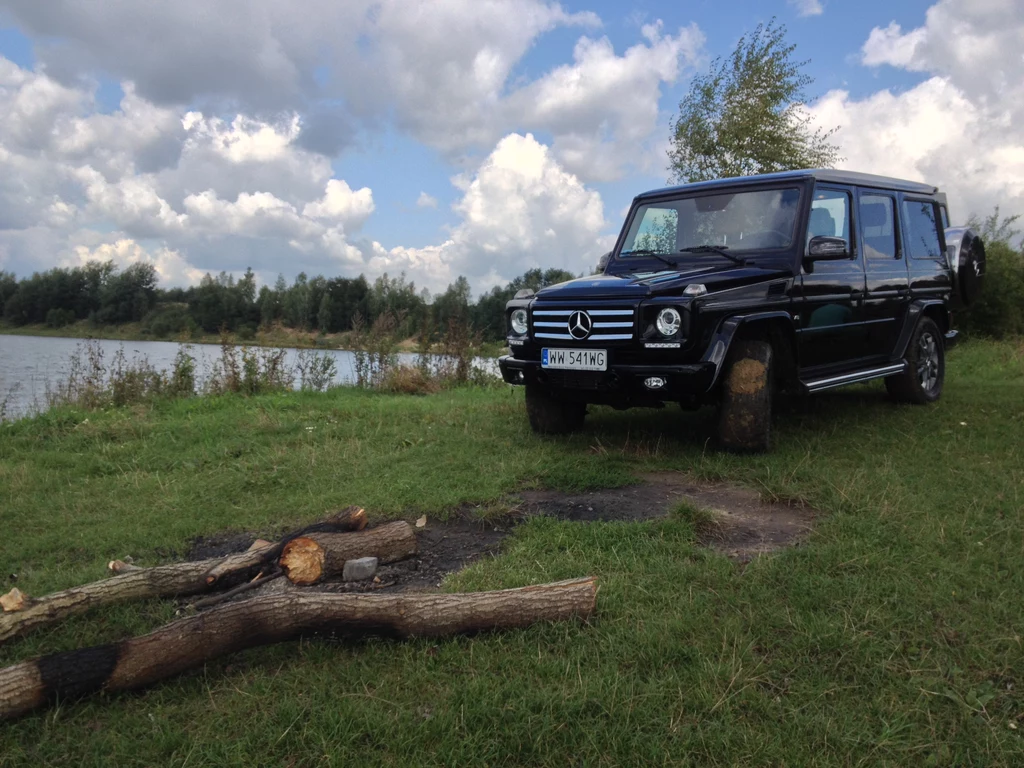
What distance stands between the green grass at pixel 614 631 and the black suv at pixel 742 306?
0.58 m

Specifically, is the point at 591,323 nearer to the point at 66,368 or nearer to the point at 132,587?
the point at 132,587

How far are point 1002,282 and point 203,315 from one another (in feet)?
62.2

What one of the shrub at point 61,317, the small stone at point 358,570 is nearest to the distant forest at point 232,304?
the shrub at point 61,317

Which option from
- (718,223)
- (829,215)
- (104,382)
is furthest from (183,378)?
(829,215)

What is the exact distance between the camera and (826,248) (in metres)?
5.96

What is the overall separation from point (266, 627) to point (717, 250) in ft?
15.9

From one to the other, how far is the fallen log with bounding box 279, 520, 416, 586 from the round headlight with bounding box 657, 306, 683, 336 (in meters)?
2.35

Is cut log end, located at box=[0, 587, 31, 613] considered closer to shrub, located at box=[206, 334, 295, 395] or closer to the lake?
the lake

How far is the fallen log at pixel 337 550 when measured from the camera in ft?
11.8

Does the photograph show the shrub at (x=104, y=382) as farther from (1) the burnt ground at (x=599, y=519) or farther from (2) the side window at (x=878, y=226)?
(2) the side window at (x=878, y=226)

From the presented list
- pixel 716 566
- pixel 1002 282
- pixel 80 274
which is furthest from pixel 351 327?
pixel 80 274

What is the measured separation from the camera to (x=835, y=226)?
6.71 m

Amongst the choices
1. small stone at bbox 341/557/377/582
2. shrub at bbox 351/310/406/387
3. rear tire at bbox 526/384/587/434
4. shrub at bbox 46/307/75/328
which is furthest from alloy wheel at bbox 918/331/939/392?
shrub at bbox 46/307/75/328

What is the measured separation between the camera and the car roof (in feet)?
21.3
